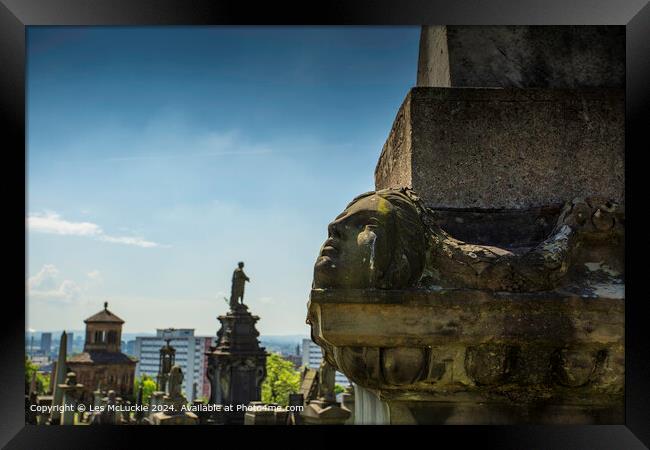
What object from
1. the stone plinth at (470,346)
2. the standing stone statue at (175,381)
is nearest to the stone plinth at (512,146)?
the stone plinth at (470,346)

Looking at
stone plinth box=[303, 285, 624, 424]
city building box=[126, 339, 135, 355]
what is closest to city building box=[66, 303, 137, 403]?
stone plinth box=[303, 285, 624, 424]

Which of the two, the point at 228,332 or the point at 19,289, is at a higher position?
the point at 19,289

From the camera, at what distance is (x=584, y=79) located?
12.6ft

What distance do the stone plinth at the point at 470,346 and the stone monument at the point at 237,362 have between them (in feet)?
69.9

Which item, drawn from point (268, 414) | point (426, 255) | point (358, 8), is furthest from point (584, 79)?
point (268, 414)

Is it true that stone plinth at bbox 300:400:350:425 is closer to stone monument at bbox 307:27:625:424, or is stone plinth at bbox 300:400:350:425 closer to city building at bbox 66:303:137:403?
stone monument at bbox 307:27:625:424

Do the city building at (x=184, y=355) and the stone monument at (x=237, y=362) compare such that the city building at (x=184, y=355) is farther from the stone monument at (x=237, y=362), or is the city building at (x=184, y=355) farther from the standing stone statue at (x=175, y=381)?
the standing stone statue at (x=175, y=381)

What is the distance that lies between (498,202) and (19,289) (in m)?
2.35

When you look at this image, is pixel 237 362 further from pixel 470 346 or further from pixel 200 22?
pixel 470 346

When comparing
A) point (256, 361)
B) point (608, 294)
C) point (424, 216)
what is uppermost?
point (424, 216)

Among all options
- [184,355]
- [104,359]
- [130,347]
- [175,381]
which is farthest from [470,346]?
[130,347]

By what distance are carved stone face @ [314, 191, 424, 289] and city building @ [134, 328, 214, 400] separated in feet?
215

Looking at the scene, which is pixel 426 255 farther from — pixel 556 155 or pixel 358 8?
pixel 358 8

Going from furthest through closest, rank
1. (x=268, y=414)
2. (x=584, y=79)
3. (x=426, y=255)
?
(x=268, y=414)
(x=584, y=79)
(x=426, y=255)
